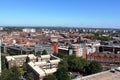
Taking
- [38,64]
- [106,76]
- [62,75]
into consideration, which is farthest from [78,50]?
[106,76]

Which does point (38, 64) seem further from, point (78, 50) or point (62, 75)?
point (78, 50)

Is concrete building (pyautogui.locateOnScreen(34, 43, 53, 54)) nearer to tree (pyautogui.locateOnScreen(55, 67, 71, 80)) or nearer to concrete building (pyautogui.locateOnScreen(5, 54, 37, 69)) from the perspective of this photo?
concrete building (pyautogui.locateOnScreen(5, 54, 37, 69))

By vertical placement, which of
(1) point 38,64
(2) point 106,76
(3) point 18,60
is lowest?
(3) point 18,60

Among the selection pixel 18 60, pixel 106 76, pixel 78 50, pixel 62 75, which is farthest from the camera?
pixel 78 50

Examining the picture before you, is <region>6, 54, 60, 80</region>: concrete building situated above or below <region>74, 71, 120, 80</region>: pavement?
below

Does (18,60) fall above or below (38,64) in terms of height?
below

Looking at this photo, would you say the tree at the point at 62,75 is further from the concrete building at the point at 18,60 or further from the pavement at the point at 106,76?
the concrete building at the point at 18,60

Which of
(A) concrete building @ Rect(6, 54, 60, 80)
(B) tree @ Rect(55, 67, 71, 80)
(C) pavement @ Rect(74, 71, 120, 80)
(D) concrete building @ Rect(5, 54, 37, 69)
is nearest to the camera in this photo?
(C) pavement @ Rect(74, 71, 120, 80)

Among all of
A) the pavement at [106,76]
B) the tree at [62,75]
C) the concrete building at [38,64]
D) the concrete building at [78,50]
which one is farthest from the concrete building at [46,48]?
the pavement at [106,76]

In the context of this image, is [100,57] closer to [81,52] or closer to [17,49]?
[81,52]

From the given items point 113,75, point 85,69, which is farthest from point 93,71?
point 113,75

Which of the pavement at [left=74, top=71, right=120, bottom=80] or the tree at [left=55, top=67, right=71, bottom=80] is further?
the tree at [left=55, top=67, right=71, bottom=80]

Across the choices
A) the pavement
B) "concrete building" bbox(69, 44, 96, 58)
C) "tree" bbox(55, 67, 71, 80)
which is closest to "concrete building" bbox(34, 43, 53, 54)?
"concrete building" bbox(69, 44, 96, 58)
